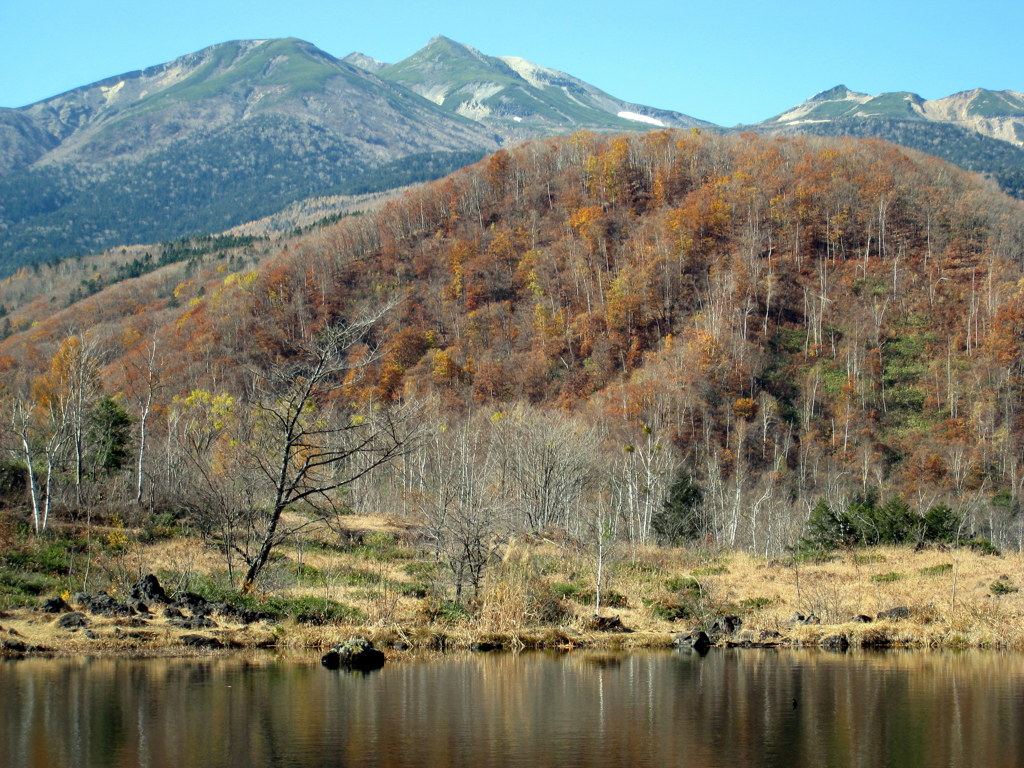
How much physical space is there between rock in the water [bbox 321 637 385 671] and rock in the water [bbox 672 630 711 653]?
822 cm

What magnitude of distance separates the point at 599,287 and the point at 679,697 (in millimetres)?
128892

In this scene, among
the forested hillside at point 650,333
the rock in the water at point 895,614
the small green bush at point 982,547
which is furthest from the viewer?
the forested hillside at point 650,333

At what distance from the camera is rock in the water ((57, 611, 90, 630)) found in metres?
22.9

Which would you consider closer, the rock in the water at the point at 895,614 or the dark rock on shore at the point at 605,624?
the dark rock on shore at the point at 605,624

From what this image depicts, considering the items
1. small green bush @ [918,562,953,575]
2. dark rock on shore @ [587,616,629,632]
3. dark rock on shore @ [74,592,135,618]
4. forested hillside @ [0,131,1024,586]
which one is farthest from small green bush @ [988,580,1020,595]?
forested hillside @ [0,131,1024,586]

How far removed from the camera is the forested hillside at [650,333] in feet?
287

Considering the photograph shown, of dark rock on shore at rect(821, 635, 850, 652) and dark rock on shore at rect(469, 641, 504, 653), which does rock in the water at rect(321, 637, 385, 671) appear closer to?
dark rock on shore at rect(469, 641, 504, 653)

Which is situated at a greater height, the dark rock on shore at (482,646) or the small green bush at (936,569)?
the small green bush at (936,569)

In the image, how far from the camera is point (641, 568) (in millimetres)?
38469

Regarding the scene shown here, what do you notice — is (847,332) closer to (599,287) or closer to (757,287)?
(757,287)

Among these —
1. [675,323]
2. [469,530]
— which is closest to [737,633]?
[469,530]

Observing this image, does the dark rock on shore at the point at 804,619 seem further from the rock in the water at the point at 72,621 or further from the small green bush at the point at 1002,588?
the rock in the water at the point at 72,621

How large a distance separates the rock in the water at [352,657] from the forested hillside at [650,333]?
37618mm

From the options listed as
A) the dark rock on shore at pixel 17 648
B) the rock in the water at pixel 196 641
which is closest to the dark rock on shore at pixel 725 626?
the rock in the water at pixel 196 641
